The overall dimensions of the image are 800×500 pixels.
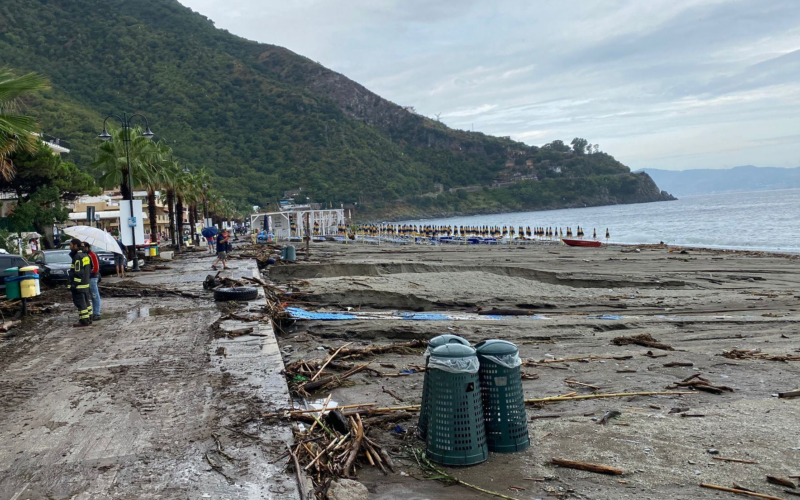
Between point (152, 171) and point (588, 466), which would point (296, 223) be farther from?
point (588, 466)

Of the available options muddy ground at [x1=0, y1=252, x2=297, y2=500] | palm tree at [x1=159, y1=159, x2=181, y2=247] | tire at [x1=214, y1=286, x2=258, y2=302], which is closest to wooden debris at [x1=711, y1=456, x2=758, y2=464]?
muddy ground at [x1=0, y1=252, x2=297, y2=500]

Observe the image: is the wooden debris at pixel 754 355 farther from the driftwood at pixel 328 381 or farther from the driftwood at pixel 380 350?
the driftwood at pixel 328 381

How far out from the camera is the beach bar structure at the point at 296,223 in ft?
193

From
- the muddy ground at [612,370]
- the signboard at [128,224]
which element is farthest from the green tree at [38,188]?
the muddy ground at [612,370]

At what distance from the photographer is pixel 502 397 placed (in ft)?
17.0

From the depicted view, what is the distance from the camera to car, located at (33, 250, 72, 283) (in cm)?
1781

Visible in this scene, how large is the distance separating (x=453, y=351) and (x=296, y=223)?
2395 inches

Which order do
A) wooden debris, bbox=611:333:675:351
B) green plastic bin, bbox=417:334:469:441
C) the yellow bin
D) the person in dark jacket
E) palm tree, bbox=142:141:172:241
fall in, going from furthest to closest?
palm tree, bbox=142:141:172:241 → the yellow bin → the person in dark jacket → wooden debris, bbox=611:333:675:351 → green plastic bin, bbox=417:334:469:441

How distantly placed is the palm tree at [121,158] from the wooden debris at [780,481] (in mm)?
26956

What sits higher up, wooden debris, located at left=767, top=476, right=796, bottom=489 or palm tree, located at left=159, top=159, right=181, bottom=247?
palm tree, located at left=159, top=159, right=181, bottom=247

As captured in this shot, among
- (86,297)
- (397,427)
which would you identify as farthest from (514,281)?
(397,427)

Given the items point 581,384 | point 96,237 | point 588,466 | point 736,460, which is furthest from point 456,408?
point 96,237

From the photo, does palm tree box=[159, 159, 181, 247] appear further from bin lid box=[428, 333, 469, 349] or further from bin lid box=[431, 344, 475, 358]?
bin lid box=[431, 344, 475, 358]

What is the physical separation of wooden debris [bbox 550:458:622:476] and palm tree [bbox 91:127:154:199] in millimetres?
25838
